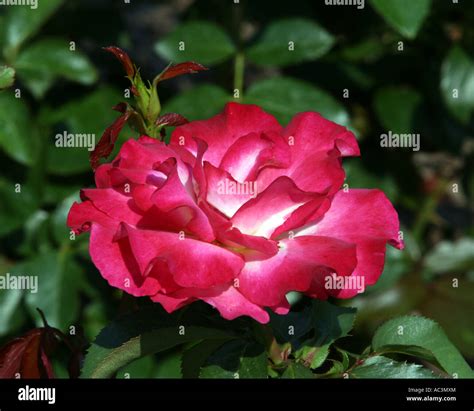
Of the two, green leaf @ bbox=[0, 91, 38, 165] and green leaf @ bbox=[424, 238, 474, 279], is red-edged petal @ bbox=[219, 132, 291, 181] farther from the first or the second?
green leaf @ bbox=[424, 238, 474, 279]

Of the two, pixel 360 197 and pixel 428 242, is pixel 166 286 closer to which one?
pixel 360 197

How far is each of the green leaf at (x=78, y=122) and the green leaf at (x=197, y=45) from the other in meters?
0.15

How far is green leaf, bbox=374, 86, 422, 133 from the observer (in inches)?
A: 68.1

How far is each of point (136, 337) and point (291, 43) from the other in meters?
0.97

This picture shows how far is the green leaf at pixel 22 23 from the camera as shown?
154 centimetres

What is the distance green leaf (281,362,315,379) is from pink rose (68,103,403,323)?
6cm

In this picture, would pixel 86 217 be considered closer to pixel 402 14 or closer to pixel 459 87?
pixel 402 14

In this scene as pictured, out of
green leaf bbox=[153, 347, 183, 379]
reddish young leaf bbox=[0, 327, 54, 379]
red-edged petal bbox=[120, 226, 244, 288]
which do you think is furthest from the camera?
green leaf bbox=[153, 347, 183, 379]

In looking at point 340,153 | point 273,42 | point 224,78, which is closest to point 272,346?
point 340,153

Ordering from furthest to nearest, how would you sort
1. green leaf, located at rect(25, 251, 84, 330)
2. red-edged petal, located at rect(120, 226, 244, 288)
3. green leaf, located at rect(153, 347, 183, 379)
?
1. green leaf, located at rect(25, 251, 84, 330)
2. green leaf, located at rect(153, 347, 183, 379)
3. red-edged petal, located at rect(120, 226, 244, 288)

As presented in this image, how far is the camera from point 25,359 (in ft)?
2.41

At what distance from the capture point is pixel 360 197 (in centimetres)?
70

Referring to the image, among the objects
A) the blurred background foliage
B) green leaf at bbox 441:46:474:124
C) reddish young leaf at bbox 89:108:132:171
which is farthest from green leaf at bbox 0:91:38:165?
reddish young leaf at bbox 89:108:132:171
